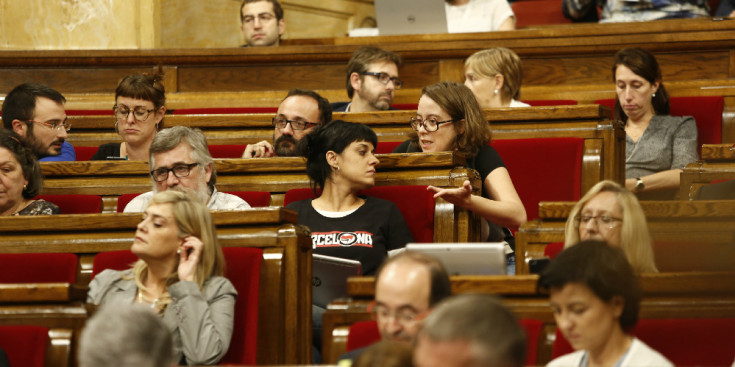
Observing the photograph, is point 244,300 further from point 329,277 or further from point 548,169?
point 548,169

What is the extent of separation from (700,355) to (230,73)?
1736mm

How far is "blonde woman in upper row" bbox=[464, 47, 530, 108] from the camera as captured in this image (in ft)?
6.74

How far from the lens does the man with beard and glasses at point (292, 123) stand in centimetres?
184

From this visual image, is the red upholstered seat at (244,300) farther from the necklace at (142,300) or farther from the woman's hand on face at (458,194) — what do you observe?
the woman's hand on face at (458,194)

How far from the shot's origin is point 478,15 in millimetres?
2742

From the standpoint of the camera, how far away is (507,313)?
667 mm

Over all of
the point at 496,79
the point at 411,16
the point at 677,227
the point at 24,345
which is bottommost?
the point at 24,345

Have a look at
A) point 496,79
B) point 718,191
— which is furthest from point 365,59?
point 718,191

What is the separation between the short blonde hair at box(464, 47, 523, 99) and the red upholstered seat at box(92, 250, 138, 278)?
993 mm

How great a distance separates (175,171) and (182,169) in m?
0.01

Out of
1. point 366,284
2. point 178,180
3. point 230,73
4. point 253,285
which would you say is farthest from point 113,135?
point 366,284

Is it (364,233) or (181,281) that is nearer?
(181,281)

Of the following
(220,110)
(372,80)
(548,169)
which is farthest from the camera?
(220,110)

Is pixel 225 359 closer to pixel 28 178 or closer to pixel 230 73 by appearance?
pixel 28 178
